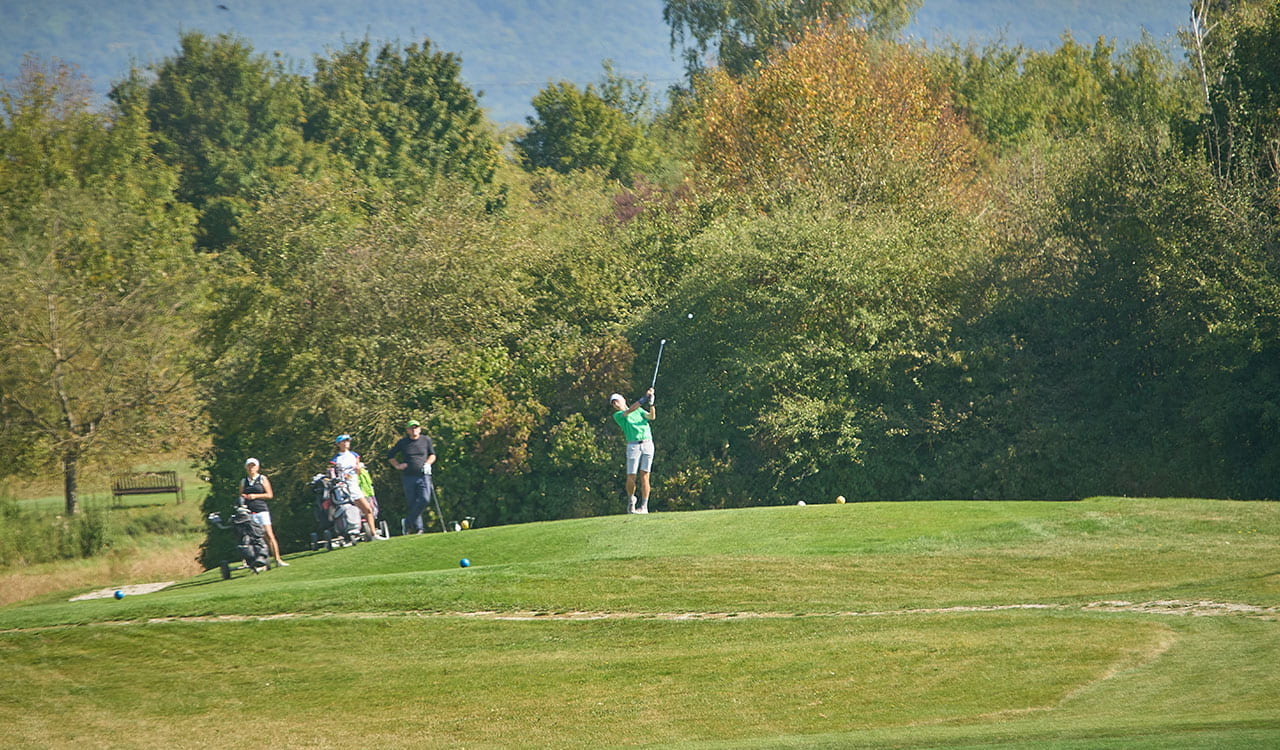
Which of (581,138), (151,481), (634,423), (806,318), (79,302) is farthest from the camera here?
(581,138)

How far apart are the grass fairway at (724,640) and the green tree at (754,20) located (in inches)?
1590

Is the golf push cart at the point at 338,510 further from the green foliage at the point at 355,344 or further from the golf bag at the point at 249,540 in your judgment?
the green foliage at the point at 355,344

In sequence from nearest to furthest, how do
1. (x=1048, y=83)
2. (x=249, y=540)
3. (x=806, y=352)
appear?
(x=249, y=540), (x=806, y=352), (x=1048, y=83)

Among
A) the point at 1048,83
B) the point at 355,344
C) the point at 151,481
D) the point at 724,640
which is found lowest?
the point at 724,640

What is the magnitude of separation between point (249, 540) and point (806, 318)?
1614 centimetres

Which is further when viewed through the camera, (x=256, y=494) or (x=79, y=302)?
(x=79, y=302)

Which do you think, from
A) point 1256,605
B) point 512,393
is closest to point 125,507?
point 512,393

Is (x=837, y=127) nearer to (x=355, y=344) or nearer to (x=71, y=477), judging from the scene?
(x=355, y=344)

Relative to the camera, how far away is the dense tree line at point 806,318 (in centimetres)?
2955

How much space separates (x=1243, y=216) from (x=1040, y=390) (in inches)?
237

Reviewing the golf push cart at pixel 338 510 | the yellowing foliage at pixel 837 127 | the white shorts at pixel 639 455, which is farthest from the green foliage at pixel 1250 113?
the golf push cart at pixel 338 510

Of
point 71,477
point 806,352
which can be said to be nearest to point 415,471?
point 806,352

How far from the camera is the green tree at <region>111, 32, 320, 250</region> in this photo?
3034 inches

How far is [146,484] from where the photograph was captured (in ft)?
187
